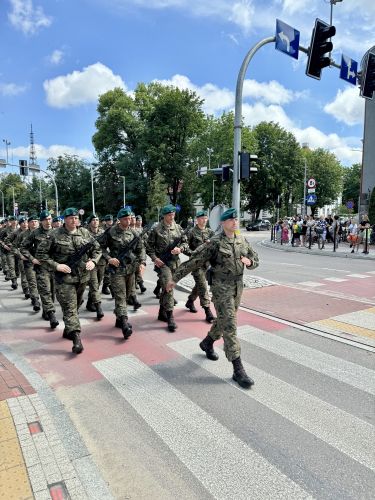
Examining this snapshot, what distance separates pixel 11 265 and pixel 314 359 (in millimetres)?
9018

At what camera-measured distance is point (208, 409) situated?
3736 millimetres

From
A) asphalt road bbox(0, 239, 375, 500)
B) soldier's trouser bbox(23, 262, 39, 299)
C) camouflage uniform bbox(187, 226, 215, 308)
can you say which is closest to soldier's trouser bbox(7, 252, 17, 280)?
soldier's trouser bbox(23, 262, 39, 299)

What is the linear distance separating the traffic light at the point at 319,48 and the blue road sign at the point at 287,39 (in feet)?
1.23

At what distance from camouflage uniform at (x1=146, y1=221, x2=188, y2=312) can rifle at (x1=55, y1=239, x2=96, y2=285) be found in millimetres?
1198

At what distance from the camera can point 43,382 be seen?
14.4 feet

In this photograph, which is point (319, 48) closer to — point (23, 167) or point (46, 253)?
point (46, 253)

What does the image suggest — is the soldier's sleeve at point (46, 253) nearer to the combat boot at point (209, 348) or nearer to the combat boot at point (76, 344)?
the combat boot at point (76, 344)

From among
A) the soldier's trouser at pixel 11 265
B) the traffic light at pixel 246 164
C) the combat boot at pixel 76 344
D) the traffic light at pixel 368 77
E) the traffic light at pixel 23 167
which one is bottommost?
the combat boot at pixel 76 344

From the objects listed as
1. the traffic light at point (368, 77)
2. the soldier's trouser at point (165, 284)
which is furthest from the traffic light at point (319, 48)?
the soldier's trouser at point (165, 284)

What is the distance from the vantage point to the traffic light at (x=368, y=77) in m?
11.4

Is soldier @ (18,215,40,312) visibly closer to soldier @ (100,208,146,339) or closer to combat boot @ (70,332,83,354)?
soldier @ (100,208,146,339)

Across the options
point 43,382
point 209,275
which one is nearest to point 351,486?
point 209,275

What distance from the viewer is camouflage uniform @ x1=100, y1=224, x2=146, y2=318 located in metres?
6.11

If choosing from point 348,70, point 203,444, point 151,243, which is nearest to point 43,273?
point 151,243
